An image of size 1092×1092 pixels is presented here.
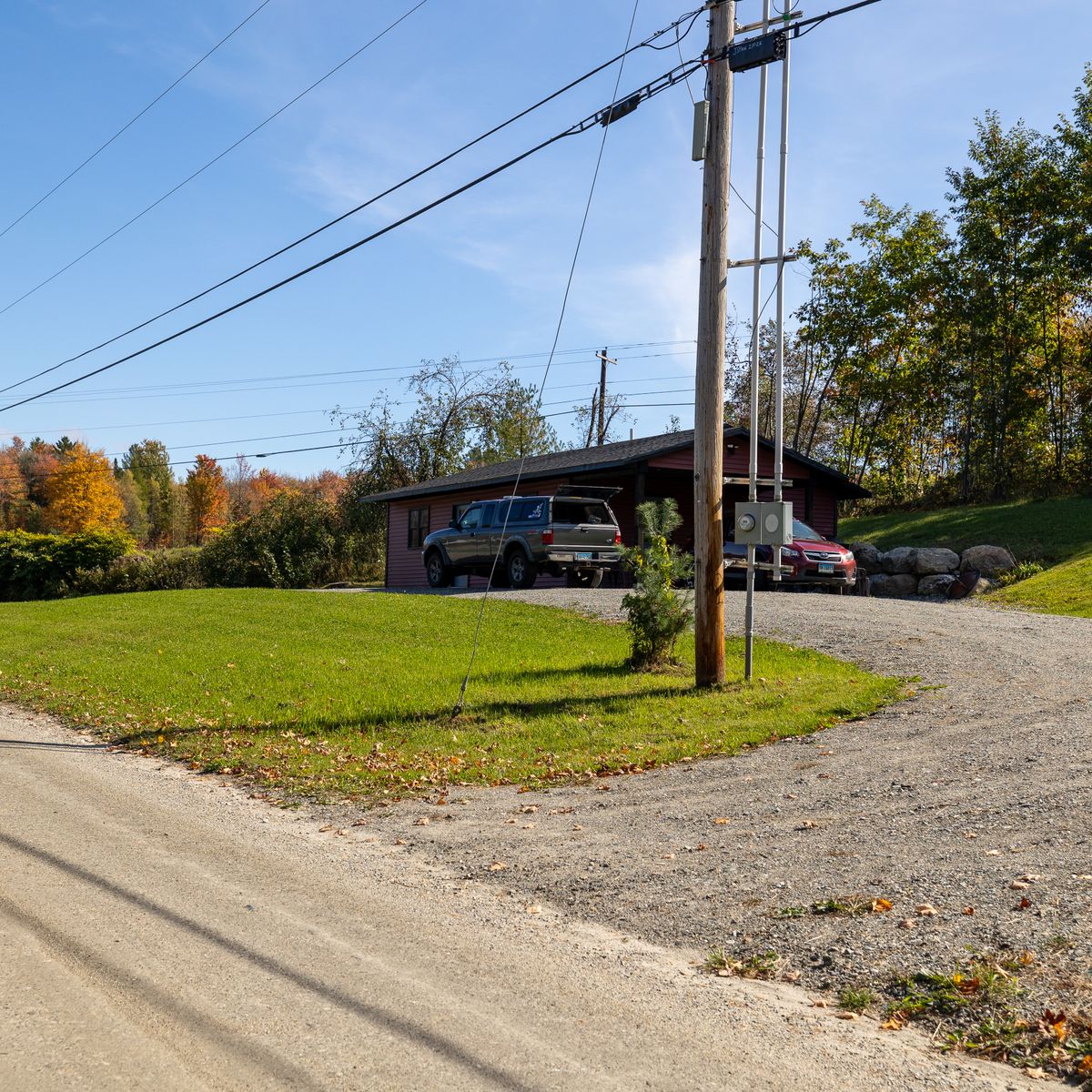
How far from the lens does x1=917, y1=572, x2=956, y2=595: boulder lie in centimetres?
2398

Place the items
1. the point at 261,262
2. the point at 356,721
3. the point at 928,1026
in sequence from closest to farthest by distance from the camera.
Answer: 1. the point at 928,1026
2. the point at 356,721
3. the point at 261,262

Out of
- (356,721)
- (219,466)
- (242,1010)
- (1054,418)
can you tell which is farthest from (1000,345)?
(219,466)

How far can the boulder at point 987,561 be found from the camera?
24.0 m

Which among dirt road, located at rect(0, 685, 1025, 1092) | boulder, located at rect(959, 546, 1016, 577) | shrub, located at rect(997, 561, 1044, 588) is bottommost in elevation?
dirt road, located at rect(0, 685, 1025, 1092)

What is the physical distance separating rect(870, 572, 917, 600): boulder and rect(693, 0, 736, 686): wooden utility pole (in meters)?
15.3

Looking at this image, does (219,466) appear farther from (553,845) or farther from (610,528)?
(553,845)

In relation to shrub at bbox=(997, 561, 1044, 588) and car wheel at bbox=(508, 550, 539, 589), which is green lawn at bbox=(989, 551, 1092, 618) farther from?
car wheel at bbox=(508, 550, 539, 589)

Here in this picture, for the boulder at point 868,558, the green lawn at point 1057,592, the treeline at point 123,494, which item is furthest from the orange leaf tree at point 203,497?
the green lawn at point 1057,592

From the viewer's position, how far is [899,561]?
84.0 feet

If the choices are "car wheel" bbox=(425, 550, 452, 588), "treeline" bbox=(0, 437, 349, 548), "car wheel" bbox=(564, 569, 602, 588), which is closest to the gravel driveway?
"car wheel" bbox=(564, 569, 602, 588)

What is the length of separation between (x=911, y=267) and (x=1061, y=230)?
5303 mm

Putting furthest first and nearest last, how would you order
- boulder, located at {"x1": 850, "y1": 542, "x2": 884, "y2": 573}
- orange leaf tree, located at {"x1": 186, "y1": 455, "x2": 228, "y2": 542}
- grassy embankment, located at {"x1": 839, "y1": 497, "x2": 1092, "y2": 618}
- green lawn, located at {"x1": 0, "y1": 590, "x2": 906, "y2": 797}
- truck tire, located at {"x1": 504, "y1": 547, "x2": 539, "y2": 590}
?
orange leaf tree, located at {"x1": 186, "y1": 455, "x2": 228, "y2": 542} < boulder, located at {"x1": 850, "y1": 542, "x2": 884, "y2": 573} < truck tire, located at {"x1": 504, "y1": 547, "x2": 539, "y2": 590} < grassy embankment, located at {"x1": 839, "y1": 497, "x2": 1092, "y2": 618} < green lawn, located at {"x1": 0, "y1": 590, "x2": 906, "y2": 797}

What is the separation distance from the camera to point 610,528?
21.2 meters

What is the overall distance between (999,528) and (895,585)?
4.78m
